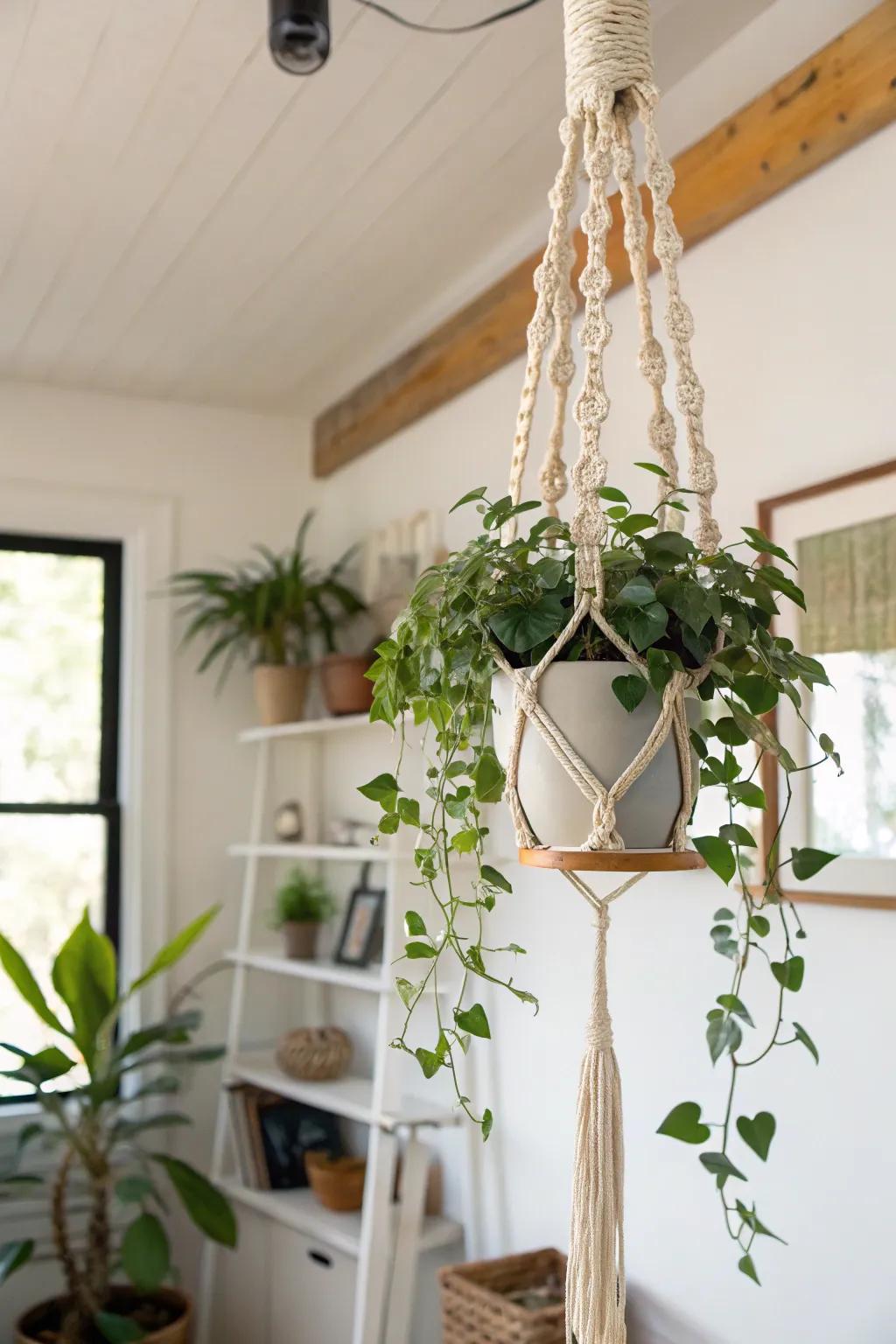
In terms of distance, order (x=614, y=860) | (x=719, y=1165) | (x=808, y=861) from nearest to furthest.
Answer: (x=614, y=860)
(x=808, y=861)
(x=719, y=1165)

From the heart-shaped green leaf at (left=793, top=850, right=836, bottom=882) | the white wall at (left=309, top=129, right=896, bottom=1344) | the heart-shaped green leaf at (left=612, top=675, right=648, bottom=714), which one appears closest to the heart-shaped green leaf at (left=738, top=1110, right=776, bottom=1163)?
the heart-shaped green leaf at (left=793, top=850, right=836, bottom=882)

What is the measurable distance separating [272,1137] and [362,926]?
0.58 metres

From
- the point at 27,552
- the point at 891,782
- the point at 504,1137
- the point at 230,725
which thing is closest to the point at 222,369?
the point at 27,552

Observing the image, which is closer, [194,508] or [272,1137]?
[272,1137]

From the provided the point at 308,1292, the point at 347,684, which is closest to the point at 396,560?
the point at 347,684

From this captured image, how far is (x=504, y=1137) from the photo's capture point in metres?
2.55

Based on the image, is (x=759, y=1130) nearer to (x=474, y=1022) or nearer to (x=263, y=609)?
(x=474, y=1022)

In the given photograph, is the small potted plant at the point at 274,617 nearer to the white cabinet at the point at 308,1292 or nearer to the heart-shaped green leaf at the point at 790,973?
the white cabinet at the point at 308,1292

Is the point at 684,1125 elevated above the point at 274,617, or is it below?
below

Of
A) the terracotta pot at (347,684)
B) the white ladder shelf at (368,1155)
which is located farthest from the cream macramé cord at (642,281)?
the terracotta pot at (347,684)

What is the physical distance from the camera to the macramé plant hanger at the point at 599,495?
1014 millimetres

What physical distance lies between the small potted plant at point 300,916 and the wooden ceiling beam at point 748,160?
128 cm

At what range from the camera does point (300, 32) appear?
1.62 metres

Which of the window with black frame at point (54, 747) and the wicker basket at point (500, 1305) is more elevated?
the window with black frame at point (54, 747)
